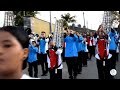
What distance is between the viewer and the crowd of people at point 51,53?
1336 mm

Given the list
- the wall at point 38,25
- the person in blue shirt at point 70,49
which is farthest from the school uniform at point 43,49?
the wall at point 38,25

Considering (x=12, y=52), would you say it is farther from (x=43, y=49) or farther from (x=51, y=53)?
(x=43, y=49)

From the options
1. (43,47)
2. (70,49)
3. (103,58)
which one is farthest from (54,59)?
(43,47)

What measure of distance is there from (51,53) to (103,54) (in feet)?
3.53

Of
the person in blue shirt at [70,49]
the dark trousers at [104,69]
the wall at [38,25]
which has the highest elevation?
the wall at [38,25]

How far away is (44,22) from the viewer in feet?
64.2

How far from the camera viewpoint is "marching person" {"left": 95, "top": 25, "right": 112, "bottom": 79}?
6.49 meters

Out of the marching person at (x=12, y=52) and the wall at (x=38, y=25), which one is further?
the wall at (x=38, y=25)

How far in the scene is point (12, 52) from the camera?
133cm

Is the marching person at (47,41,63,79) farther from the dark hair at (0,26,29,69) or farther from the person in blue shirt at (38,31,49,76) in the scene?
the dark hair at (0,26,29,69)

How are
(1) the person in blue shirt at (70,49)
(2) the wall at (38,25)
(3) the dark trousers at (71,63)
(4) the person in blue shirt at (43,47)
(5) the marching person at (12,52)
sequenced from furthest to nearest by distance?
(2) the wall at (38,25) < (4) the person in blue shirt at (43,47) < (3) the dark trousers at (71,63) < (1) the person in blue shirt at (70,49) < (5) the marching person at (12,52)

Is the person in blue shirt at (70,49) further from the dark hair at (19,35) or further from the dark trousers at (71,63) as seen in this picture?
the dark hair at (19,35)
